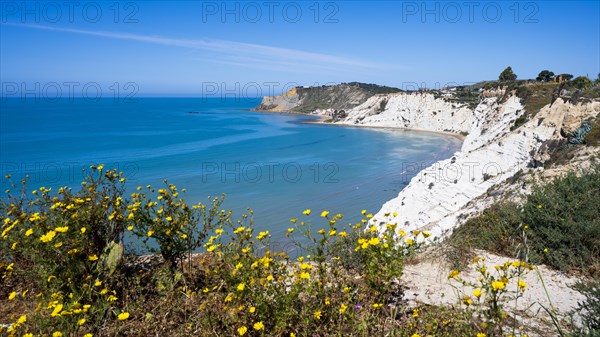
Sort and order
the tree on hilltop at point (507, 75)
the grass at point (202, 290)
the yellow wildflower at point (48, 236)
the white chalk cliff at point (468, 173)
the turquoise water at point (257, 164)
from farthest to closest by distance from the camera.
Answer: the tree on hilltop at point (507, 75), the turquoise water at point (257, 164), the white chalk cliff at point (468, 173), the yellow wildflower at point (48, 236), the grass at point (202, 290)

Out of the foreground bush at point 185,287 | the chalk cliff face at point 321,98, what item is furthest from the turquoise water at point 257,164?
the chalk cliff face at point 321,98

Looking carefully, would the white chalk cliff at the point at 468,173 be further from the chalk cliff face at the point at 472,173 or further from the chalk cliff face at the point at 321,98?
the chalk cliff face at the point at 321,98

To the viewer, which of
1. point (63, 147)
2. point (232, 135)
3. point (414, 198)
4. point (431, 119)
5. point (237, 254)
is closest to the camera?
point (237, 254)

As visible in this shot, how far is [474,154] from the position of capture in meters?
21.0

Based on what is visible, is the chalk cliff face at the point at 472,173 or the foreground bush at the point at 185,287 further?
the chalk cliff face at the point at 472,173

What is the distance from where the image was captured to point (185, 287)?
396 cm

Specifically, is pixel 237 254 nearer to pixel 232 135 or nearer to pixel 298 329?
pixel 298 329

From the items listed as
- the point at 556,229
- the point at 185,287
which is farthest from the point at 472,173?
the point at 185,287

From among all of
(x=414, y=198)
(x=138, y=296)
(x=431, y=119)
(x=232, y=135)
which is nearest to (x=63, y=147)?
(x=232, y=135)

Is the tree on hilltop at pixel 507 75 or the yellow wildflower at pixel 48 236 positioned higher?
the tree on hilltop at pixel 507 75

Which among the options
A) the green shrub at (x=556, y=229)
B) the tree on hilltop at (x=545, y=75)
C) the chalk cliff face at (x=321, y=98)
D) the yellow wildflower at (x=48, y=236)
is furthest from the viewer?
the chalk cliff face at (x=321, y=98)

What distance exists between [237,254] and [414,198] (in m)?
15.1

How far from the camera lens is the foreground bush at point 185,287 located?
3.32 meters

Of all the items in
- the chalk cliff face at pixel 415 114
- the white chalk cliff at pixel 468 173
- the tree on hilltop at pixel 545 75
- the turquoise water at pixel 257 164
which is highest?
the tree on hilltop at pixel 545 75
